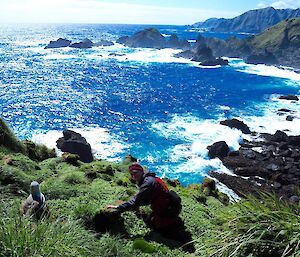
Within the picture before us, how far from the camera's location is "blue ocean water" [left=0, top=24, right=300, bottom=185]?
45812mm

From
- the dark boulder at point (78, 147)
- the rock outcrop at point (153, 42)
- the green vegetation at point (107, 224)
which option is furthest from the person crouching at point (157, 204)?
the rock outcrop at point (153, 42)

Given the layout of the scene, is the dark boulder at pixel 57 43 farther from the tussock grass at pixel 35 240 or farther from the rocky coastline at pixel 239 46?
the tussock grass at pixel 35 240

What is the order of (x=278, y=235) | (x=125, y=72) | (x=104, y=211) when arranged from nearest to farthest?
(x=278, y=235) < (x=104, y=211) < (x=125, y=72)

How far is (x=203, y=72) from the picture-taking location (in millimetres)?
106688

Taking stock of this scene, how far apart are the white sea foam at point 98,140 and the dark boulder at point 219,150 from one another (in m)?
10.9

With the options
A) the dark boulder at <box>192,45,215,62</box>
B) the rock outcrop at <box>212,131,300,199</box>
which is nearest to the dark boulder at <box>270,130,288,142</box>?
the rock outcrop at <box>212,131,300,199</box>

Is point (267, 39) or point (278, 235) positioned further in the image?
point (267, 39)

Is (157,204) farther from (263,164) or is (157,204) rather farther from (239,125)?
(239,125)

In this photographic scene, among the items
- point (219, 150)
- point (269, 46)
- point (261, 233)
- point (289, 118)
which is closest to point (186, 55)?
point (269, 46)

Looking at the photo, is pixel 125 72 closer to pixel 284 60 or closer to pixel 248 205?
pixel 284 60

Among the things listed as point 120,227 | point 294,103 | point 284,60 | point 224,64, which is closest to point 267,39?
point 284,60

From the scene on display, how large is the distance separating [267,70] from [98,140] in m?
84.4

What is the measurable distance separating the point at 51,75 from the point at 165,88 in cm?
2880

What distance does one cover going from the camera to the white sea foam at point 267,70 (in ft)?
346
